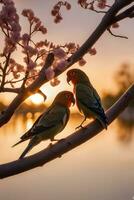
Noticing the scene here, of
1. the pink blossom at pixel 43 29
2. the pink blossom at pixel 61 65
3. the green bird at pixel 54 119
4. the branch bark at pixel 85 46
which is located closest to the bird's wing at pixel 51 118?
the green bird at pixel 54 119

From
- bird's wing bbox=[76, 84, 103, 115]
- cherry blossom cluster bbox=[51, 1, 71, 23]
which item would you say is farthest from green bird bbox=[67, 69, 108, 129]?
cherry blossom cluster bbox=[51, 1, 71, 23]

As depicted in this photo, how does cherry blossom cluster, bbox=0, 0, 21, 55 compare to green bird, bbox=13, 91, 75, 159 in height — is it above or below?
above

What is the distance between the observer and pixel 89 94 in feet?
22.9

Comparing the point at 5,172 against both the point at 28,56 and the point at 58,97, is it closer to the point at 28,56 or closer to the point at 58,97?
the point at 28,56

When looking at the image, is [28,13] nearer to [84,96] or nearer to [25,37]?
[25,37]

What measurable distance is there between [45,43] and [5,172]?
1.08 m

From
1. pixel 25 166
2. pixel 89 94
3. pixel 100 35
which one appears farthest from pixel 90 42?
pixel 89 94

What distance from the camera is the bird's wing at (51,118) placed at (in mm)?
6004

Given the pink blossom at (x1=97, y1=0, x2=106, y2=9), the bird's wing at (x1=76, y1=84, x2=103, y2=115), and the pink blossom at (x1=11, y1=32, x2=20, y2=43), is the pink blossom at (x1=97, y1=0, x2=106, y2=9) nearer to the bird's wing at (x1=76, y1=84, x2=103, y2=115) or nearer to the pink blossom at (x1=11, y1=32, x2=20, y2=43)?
the pink blossom at (x1=11, y1=32, x2=20, y2=43)

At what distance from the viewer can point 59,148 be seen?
4359 millimetres

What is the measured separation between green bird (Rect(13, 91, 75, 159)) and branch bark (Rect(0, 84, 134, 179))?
4.41 feet

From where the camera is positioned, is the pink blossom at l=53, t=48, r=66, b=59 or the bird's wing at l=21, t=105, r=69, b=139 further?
the bird's wing at l=21, t=105, r=69, b=139

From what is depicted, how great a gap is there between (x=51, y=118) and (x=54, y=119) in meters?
0.06

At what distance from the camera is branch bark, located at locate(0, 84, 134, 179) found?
4217 millimetres
